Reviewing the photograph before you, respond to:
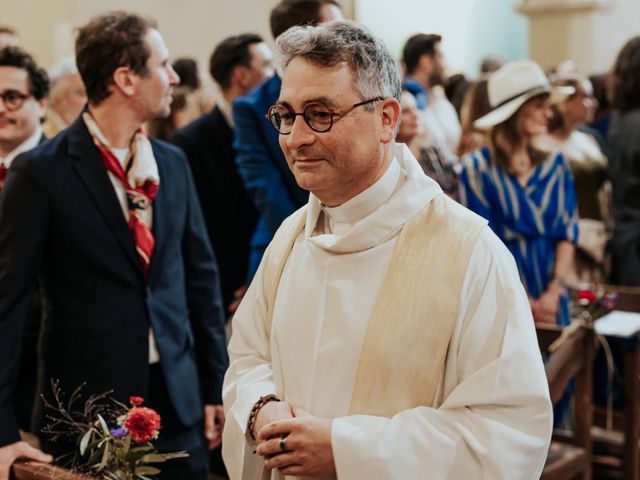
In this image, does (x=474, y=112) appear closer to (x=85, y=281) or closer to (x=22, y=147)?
(x=22, y=147)

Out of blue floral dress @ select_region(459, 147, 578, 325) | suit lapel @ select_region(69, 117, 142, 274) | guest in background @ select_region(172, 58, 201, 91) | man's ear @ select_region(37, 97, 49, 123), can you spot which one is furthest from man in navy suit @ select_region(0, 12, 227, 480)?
guest in background @ select_region(172, 58, 201, 91)

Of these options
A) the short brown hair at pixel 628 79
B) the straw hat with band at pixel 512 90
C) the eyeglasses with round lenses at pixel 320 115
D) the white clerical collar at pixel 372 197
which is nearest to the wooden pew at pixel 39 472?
the white clerical collar at pixel 372 197

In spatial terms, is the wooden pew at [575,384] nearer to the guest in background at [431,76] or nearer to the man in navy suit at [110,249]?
the man in navy suit at [110,249]

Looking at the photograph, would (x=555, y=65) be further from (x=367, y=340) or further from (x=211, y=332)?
(x=367, y=340)

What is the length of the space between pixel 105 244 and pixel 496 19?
380 inches

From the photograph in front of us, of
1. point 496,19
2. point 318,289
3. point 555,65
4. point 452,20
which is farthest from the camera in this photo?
point 496,19

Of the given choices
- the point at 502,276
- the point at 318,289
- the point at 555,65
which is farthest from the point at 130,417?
the point at 555,65

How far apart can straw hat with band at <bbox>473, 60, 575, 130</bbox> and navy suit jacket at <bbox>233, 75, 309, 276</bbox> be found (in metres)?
Answer: 1.15

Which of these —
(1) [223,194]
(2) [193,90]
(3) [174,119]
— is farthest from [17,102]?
(2) [193,90]

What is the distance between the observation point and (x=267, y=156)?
405cm

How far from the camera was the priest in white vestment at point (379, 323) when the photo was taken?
2088 millimetres

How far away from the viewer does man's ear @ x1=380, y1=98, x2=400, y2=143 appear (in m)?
2.22

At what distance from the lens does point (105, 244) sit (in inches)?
123

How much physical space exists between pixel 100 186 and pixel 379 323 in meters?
1.31
